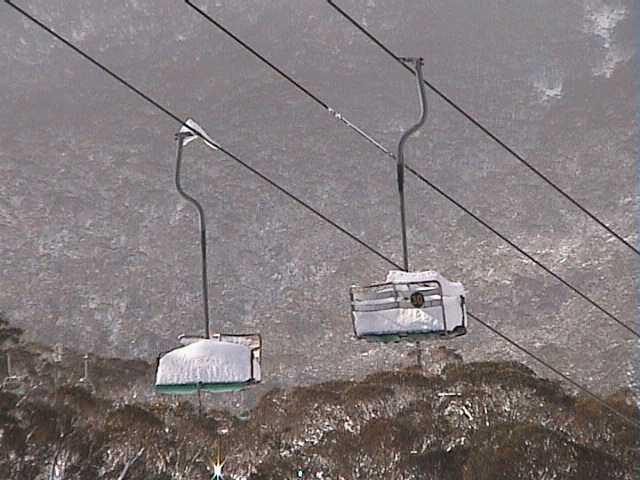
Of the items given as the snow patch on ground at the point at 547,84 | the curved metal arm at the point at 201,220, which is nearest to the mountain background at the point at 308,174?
the snow patch on ground at the point at 547,84

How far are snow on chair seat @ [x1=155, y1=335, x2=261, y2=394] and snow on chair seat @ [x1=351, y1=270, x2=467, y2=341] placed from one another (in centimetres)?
66

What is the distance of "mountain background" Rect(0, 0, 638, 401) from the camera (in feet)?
163

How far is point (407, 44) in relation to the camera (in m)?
81.7

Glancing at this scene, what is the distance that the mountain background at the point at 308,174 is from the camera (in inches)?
1959

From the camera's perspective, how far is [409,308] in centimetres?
517

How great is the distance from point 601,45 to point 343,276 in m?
37.2

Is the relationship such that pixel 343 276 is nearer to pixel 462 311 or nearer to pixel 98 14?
pixel 98 14

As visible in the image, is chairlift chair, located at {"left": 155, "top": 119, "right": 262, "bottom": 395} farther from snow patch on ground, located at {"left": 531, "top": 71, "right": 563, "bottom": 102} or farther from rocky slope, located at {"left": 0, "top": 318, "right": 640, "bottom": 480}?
snow patch on ground, located at {"left": 531, "top": 71, "right": 563, "bottom": 102}

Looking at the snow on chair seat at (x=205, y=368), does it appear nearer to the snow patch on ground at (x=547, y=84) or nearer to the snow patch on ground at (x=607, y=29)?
the snow patch on ground at (x=547, y=84)

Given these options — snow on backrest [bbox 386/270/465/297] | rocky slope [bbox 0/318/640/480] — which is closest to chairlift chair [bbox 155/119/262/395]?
snow on backrest [bbox 386/270/465/297]

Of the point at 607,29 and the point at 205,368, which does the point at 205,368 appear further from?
the point at 607,29

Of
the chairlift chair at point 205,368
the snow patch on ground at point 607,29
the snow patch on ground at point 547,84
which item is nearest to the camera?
the chairlift chair at point 205,368

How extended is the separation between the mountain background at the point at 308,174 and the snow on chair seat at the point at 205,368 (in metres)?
33.9

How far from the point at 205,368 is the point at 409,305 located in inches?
44.1
